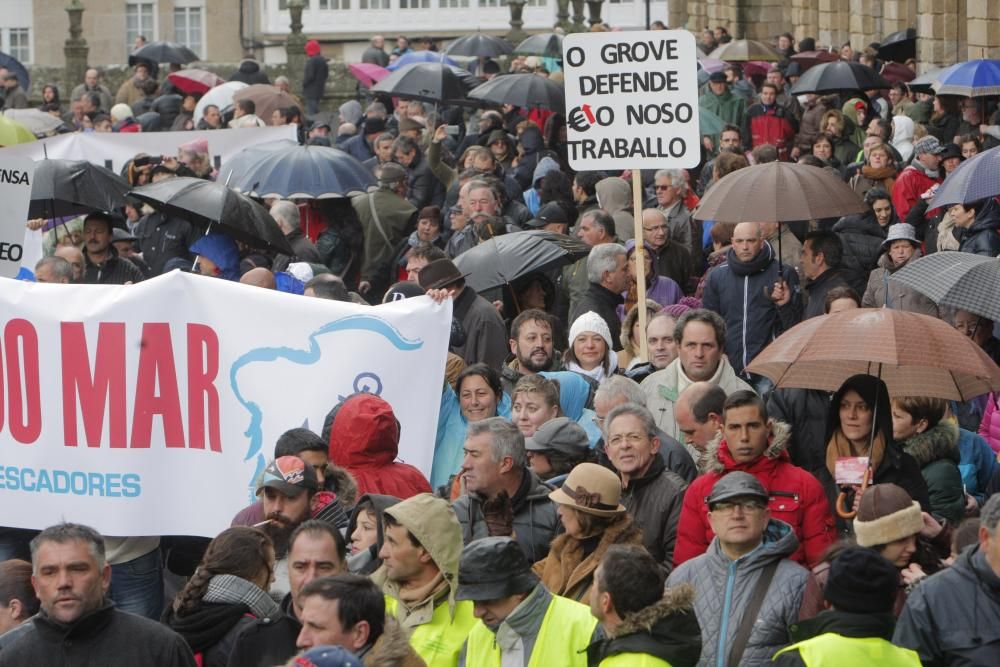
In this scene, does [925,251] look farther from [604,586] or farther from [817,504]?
[604,586]

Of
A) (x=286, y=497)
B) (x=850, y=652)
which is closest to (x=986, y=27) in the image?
(x=286, y=497)

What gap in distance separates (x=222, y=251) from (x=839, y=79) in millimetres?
11670

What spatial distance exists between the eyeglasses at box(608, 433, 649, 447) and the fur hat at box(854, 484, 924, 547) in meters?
1.32

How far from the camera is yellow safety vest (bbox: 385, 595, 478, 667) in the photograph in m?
6.49

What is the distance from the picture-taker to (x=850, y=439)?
7750mm

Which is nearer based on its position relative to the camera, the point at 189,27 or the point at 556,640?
the point at 556,640

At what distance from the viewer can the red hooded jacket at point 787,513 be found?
7242 millimetres

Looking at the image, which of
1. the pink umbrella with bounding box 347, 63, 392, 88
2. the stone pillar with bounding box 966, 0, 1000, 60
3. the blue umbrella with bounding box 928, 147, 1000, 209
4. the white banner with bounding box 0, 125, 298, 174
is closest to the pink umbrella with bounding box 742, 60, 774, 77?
the stone pillar with bounding box 966, 0, 1000, 60

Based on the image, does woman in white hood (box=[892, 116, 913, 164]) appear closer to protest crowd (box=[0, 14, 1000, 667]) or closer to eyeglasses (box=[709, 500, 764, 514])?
protest crowd (box=[0, 14, 1000, 667])

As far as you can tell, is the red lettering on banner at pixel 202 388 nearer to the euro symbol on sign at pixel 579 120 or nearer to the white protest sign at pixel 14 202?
the white protest sign at pixel 14 202

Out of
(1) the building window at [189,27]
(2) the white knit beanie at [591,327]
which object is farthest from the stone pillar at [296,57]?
(2) the white knit beanie at [591,327]

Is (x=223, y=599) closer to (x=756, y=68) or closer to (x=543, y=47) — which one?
Answer: (x=756, y=68)

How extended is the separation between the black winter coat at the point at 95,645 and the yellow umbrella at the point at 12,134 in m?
11.4

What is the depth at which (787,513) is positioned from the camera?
7270mm
